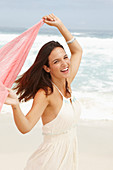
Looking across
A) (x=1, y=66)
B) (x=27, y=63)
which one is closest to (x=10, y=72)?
(x=1, y=66)

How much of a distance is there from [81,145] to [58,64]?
2839 millimetres

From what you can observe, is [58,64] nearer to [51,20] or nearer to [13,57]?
[13,57]

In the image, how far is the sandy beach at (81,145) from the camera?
4.42 meters

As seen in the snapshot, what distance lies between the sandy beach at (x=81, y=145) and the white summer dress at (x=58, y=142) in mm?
1966

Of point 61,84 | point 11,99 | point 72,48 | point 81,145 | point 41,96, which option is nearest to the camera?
point 11,99

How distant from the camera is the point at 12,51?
7.86ft

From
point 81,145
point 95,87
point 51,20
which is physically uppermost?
point 51,20

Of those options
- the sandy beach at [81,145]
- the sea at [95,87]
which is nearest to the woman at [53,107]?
the sandy beach at [81,145]

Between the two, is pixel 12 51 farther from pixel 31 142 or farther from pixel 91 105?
pixel 91 105

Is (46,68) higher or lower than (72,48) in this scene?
lower

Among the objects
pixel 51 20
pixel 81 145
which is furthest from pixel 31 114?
pixel 81 145

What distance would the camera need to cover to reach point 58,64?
2.40 meters

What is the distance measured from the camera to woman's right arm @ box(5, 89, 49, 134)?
6.62 feet

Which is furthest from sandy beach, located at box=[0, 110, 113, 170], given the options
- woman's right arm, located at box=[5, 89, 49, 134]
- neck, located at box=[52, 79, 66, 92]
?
woman's right arm, located at box=[5, 89, 49, 134]
